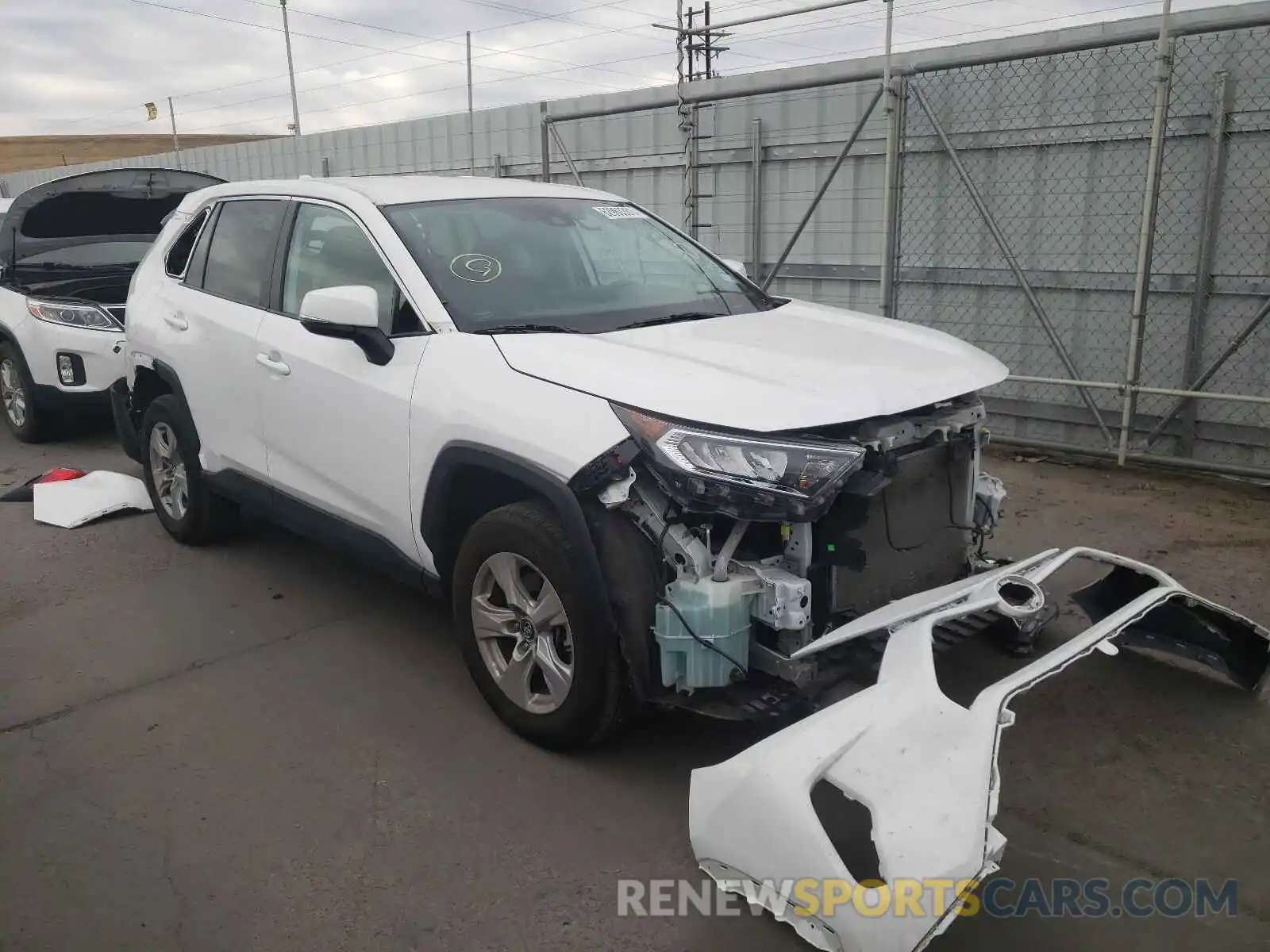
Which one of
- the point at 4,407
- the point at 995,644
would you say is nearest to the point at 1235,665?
the point at 995,644

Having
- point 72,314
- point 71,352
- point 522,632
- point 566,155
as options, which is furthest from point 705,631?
point 566,155

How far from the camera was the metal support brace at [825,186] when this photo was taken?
7.12m

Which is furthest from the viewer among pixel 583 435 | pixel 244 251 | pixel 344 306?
pixel 244 251

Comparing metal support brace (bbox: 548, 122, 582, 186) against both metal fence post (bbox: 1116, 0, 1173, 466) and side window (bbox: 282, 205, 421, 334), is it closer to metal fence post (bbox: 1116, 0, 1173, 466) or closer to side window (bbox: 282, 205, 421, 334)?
metal fence post (bbox: 1116, 0, 1173, 466)

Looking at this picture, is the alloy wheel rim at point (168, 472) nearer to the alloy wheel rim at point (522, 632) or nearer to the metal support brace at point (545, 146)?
the alloy wheel rim at point (522, 632)

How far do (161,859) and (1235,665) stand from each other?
146 inches

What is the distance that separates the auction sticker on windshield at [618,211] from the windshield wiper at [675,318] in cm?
83

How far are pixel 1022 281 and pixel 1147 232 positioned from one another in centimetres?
85

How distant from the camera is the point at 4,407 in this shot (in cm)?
877

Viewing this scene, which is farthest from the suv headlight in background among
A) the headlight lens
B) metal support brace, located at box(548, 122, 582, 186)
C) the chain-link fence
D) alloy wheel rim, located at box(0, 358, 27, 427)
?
alloy wheel rim, located at box(0, 358, 27, 427)

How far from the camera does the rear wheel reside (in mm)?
8055

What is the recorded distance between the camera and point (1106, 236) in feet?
22.0

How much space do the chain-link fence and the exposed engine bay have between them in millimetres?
3858

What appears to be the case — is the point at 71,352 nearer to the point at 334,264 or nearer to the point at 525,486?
the point at 334,264
